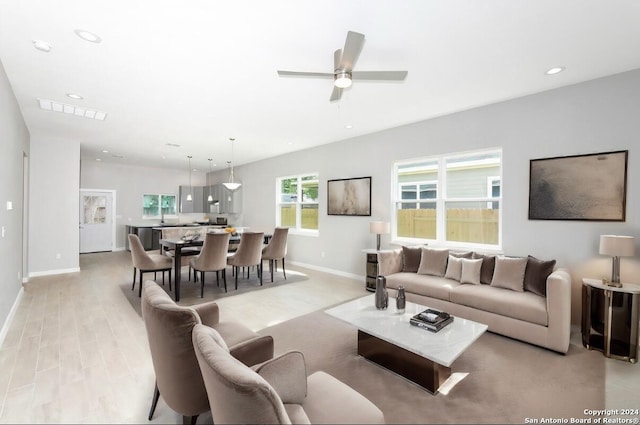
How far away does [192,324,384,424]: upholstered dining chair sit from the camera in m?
0.91

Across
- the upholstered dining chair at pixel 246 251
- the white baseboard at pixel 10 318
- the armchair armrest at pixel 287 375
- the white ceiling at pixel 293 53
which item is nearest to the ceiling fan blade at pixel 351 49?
the white ceiling at pixel 293 53

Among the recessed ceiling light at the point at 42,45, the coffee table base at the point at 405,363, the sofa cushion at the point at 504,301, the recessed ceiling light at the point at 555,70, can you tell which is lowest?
the coffee table base at the point at 405,363

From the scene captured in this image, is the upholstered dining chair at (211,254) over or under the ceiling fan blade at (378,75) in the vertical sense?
under

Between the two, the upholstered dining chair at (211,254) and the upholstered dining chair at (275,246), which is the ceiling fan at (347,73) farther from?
the upholstered dining chair at (275,246)

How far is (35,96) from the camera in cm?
366

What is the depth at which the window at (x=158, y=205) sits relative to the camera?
30.9ft

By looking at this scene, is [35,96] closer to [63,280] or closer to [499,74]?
[63,280]

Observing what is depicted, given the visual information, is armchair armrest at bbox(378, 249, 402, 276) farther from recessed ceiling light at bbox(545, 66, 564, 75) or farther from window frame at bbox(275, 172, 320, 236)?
recessed ceiling light at bbox(545, 66, 564, 75)

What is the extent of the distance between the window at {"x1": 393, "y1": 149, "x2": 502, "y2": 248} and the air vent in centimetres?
482

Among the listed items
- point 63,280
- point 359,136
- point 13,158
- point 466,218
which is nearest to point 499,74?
point 466,218

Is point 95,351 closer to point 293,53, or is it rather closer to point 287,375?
point 287,375

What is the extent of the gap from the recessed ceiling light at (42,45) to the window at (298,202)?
4.61 metres

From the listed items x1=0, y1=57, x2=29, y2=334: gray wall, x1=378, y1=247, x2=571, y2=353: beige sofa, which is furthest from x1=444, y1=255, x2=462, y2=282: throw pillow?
x1=0, y1=57, x2=29, y2=334: gray wall

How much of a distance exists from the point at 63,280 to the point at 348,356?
5.55m
